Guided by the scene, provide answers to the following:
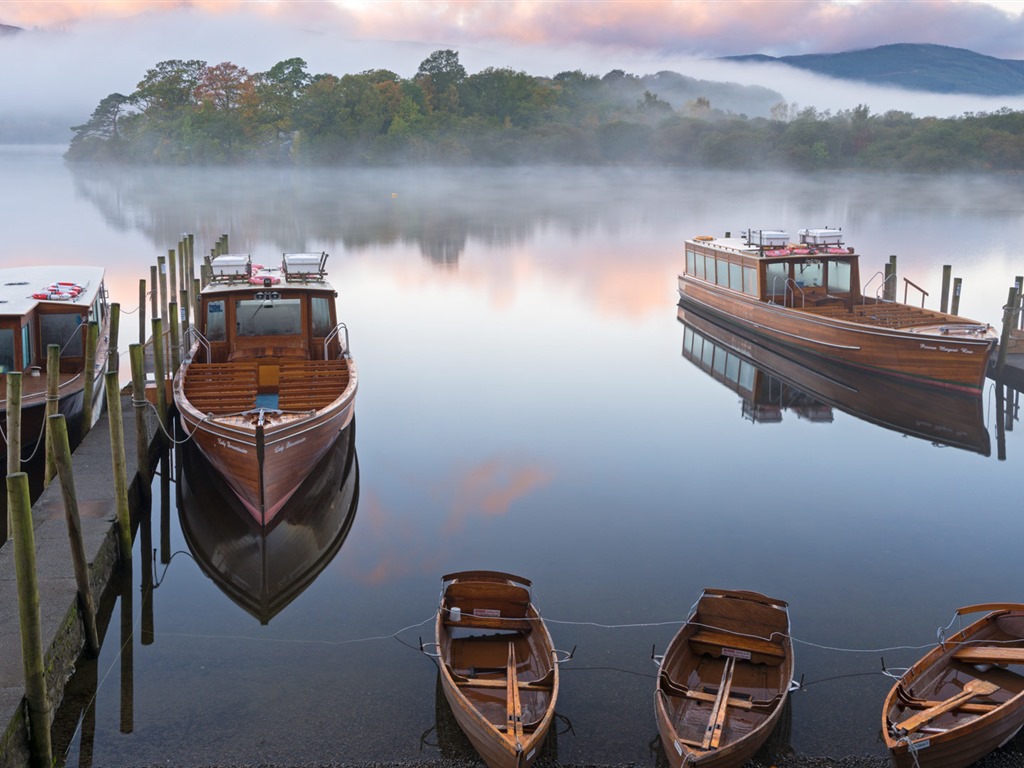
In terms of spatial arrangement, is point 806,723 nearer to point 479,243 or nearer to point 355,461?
point 355,461

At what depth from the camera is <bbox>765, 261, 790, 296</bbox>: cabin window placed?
114ft

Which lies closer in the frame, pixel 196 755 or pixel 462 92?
pixel 196 755

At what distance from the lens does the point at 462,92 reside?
496 feet

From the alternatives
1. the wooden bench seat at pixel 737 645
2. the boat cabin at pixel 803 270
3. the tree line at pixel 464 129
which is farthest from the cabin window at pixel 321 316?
the tree line at pixel 464 129

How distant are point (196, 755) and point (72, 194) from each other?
115754 mm

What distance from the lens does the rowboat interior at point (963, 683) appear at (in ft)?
38.6

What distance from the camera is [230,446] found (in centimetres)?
1808

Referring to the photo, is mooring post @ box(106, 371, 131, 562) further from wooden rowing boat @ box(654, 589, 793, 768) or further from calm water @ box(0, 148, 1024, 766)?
wooden rowing boat @ box(654, 589, 793, 768)

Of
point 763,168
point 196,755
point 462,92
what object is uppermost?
point 462,92

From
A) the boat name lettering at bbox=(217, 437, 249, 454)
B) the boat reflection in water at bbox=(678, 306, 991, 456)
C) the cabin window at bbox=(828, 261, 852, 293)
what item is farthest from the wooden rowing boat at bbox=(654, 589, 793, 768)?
the cabin window at bbox=(828, 261, 852, 293)

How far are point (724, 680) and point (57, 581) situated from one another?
8.55m

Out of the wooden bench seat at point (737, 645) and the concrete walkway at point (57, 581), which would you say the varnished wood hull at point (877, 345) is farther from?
the concrete walkway at point (57, 581)

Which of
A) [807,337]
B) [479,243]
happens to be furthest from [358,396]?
[479,243]

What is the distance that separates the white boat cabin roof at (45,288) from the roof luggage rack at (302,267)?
174 inches
